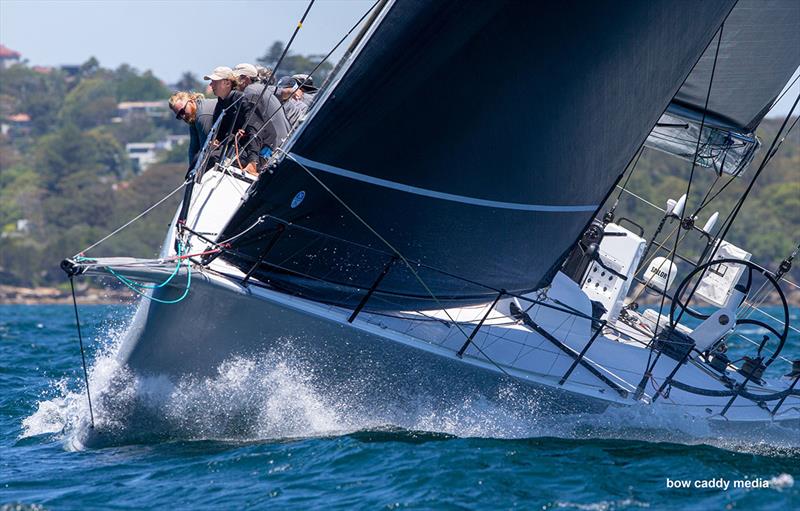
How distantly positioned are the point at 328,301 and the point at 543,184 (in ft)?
4.89

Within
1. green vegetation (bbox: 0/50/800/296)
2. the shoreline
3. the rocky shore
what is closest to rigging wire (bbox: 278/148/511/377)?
green vegetation (bbox: 0/50/800/296)

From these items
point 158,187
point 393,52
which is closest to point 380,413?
point 393,52

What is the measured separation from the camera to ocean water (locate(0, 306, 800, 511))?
573 cm

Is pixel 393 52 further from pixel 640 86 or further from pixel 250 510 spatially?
pixel 250 510

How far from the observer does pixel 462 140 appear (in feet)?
22.0

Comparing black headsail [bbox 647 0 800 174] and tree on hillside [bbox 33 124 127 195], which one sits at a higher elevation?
black headsail [bbox 647 0 800 174]

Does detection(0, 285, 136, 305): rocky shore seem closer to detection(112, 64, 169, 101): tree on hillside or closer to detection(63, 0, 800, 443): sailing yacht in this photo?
detection(63, 0, 800, 443): sailing yacht

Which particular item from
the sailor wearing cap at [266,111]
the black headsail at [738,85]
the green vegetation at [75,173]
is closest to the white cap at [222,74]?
the sailor wearing cap at [266,111]

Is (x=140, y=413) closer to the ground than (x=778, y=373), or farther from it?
closer to the ground

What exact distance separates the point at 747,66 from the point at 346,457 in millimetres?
4283

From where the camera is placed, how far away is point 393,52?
635 cm

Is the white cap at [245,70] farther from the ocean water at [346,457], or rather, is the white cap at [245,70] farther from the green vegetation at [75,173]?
the green vegetation at [75,173]

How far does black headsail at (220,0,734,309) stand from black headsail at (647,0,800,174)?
3.16ft

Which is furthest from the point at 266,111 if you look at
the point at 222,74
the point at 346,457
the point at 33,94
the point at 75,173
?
the point at 33,94
